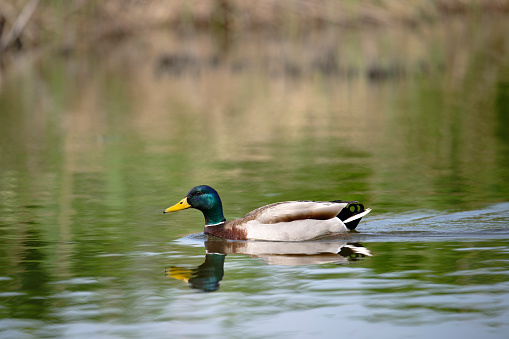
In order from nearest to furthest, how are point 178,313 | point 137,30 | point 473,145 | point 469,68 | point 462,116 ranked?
point 178,313, point 473,145, point 462,116, point 469,68, point 137,30

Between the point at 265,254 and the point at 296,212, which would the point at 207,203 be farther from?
the point at 265,254

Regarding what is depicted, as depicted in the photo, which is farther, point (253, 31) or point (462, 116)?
point (253, 31)

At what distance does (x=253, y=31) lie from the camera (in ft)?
124

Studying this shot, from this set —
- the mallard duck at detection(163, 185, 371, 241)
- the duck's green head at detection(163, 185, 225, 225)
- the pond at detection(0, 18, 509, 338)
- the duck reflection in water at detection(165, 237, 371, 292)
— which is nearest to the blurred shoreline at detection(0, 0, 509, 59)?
the pond at detection(0, 18, 509, 338)

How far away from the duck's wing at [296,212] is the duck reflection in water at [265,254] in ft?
0.74

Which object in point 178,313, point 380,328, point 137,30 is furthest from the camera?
point 137,30

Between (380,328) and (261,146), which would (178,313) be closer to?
(380,328)

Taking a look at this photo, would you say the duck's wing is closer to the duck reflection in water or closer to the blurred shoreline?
the duck reflection in water

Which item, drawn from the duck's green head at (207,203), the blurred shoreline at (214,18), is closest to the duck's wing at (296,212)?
the duck's green head at (207,203)

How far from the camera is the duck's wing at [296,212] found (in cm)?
877

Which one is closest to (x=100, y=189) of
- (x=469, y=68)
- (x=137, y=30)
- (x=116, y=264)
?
(x=116, y=264)

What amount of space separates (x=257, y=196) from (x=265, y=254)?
8.33 ft

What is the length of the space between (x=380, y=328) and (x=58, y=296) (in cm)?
242

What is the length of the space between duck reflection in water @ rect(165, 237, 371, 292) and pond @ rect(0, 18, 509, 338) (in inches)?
1.0
